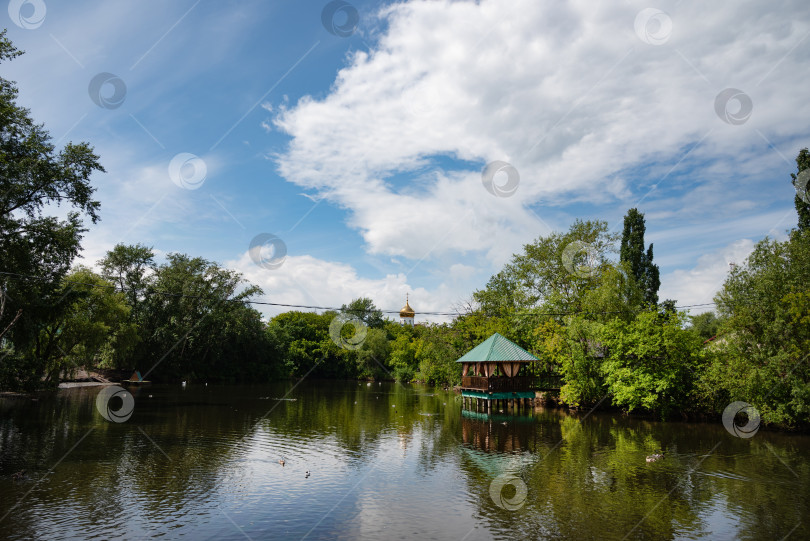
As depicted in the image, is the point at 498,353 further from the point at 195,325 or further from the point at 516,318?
the point at 195,325

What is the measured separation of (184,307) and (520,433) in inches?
2278

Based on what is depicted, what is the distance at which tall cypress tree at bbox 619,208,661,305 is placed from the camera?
5134 cm

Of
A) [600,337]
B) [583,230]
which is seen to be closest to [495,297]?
[583,230]

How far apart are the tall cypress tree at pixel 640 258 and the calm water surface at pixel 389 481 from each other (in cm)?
2283

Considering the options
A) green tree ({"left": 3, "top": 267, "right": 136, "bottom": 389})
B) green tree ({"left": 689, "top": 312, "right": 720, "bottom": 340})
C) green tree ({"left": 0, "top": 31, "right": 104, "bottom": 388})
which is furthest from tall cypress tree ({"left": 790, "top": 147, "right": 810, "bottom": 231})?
green tree ({"left": 3, "top": 267, "right": 136, "bottom": 389})

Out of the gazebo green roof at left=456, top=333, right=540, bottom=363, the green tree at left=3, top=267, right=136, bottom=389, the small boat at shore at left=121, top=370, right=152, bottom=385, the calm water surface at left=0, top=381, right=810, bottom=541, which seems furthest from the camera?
the small boat at shore at left=121, top=370, right=152, bottom=385

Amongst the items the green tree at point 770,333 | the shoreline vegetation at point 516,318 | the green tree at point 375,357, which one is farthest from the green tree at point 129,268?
the green tree at point 770,333

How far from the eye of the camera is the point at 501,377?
133 ft

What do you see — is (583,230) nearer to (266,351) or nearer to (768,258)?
(768,258)

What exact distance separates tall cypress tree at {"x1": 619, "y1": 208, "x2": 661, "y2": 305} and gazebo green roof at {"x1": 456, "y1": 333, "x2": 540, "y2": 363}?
18.2 metres

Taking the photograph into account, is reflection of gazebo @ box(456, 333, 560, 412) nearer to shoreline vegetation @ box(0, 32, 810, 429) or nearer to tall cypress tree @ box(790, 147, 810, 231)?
shoreline vegetation @ box(0, 32, 810, 429)

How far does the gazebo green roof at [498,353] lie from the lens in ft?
134

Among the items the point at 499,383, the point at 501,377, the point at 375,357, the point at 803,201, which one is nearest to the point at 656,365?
the point at 501,377

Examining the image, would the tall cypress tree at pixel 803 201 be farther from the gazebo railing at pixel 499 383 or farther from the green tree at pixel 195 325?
the green tree at pixel 195 325
